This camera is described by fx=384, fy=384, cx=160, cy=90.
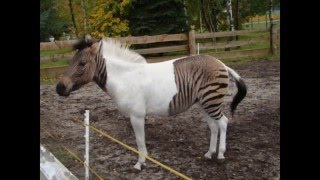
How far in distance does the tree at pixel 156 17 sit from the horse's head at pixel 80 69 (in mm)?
9722

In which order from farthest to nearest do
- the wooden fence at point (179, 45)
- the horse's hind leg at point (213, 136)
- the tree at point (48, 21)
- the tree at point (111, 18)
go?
1. the tree at point (48, 21)
2. the tree at point (111, 18)
3. the wooden fence at point (179, 45)
4. the horse's hind leg at point (213, 136)

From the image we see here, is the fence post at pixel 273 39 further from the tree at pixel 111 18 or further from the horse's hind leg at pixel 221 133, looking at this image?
the horse's hind leg at pixel 221 133

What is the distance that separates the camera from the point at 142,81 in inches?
171

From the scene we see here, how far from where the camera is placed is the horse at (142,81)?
431 centimetres

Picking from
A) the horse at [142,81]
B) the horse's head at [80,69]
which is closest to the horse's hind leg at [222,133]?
the horse at [142,81]

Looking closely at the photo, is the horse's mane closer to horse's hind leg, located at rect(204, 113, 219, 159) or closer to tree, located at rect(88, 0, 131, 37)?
horse's hind leg, located at rect(204, 113, 219, 159)

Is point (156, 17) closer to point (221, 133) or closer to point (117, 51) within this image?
point (117, 51)

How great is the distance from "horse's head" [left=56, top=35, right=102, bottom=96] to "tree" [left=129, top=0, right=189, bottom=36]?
9.72 metres

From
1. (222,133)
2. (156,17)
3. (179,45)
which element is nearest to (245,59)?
(179,45)

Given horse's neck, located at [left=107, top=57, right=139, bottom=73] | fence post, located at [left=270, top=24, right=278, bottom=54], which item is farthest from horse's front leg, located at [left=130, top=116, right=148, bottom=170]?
fence post, located at [left=270, top=24, right=278, bottom=54]

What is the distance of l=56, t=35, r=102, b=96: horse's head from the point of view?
14.1 feet

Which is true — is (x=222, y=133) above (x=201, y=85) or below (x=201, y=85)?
below

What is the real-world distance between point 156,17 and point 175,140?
9.34 meters
